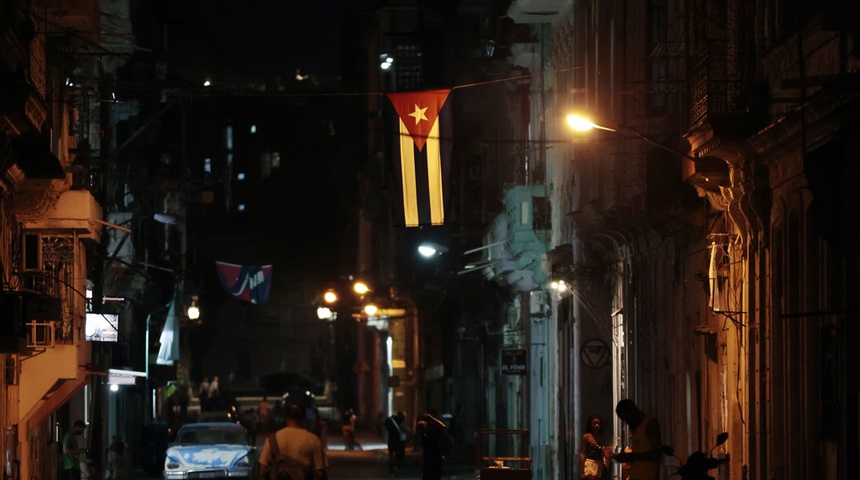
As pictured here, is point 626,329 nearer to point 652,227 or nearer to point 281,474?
point 652,227

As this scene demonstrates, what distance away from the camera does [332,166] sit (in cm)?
9262

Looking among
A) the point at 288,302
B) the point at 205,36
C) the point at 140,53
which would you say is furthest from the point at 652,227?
the point at 288,302

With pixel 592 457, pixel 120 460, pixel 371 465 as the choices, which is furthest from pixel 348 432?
pixel 592 457

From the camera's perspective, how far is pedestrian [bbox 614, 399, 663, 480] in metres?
17.1

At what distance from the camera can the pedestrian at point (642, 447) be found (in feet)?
56.2

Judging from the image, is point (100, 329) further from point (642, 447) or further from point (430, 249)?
point (642, 447)

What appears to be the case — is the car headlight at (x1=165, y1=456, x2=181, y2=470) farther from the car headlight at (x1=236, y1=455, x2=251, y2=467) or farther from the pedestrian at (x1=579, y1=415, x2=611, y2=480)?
the pedestrian at (x1=579, y1=415, x2=611, y2=480)

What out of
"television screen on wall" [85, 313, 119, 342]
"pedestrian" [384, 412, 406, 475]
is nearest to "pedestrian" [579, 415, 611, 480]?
"television screen on wall" [85, 313, 119, 342]

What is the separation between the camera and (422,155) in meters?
26.3

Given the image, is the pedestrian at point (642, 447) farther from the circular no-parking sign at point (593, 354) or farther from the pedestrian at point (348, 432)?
the pedestrian at point (348, 432)

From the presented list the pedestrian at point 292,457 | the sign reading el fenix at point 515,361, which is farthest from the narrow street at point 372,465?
the pedestrian at point 292,457

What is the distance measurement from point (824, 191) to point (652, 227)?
9129 millimetres

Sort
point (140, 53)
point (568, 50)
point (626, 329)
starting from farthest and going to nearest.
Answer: point (140, 53) → point (568, 50) → point (626, 329)

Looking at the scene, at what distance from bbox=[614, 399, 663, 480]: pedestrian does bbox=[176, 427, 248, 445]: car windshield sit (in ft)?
55.4
